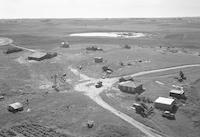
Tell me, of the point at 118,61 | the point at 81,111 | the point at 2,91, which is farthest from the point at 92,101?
the point at 118,61

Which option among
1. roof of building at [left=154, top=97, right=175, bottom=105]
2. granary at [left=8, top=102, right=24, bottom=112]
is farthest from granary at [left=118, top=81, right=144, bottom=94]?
granary at [left=8, top=102, right=24, bottom=112]

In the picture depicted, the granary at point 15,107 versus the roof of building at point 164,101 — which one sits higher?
the roof of building at point 164,101

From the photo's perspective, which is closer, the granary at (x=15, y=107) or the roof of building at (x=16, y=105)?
the granary at (x=15, y=107)

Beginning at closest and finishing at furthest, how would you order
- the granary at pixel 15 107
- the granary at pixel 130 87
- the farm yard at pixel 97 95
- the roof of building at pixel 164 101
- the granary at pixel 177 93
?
the farm yard at pixel 97 95 → the granary at pixel 15 107 → the roof of building at pixel 164 101 → the granary at pixel 177 93 → the granary at pixel 130 87

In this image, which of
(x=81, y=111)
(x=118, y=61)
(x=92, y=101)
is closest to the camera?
(x=81, y=111)

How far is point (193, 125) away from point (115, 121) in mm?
16799

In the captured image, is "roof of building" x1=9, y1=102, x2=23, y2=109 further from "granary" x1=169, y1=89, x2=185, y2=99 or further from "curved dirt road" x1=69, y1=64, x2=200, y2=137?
"granary" x1=169, y1=89, x2=185, y2=99

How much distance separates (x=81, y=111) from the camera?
5647 cm

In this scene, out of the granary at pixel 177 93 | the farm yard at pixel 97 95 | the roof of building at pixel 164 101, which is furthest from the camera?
the granary at pixel 177 93

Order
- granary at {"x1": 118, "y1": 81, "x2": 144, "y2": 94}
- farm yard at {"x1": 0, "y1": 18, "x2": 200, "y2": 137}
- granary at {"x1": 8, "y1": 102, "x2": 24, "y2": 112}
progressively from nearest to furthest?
farm yard at {"x1": 0, "y1": 18, "x2": 200, "y2": 137} < granary at {"x1": 8, "y1": 102, "x2": 24, "y2": 112} < granary at {"x1": 118, "y1": 81, "x2": 144, "y2": 94}

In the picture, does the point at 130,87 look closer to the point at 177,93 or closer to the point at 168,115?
the point at 177,93

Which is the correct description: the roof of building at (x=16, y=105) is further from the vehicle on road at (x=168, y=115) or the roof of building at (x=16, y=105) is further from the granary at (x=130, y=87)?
the vehicle on road at (x=168, y=115)

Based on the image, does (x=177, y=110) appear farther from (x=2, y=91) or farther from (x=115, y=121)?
(x=2, y=91)

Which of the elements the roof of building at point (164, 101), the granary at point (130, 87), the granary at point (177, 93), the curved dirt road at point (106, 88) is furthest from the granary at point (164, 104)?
the curved dirt road at point (106, 88)
